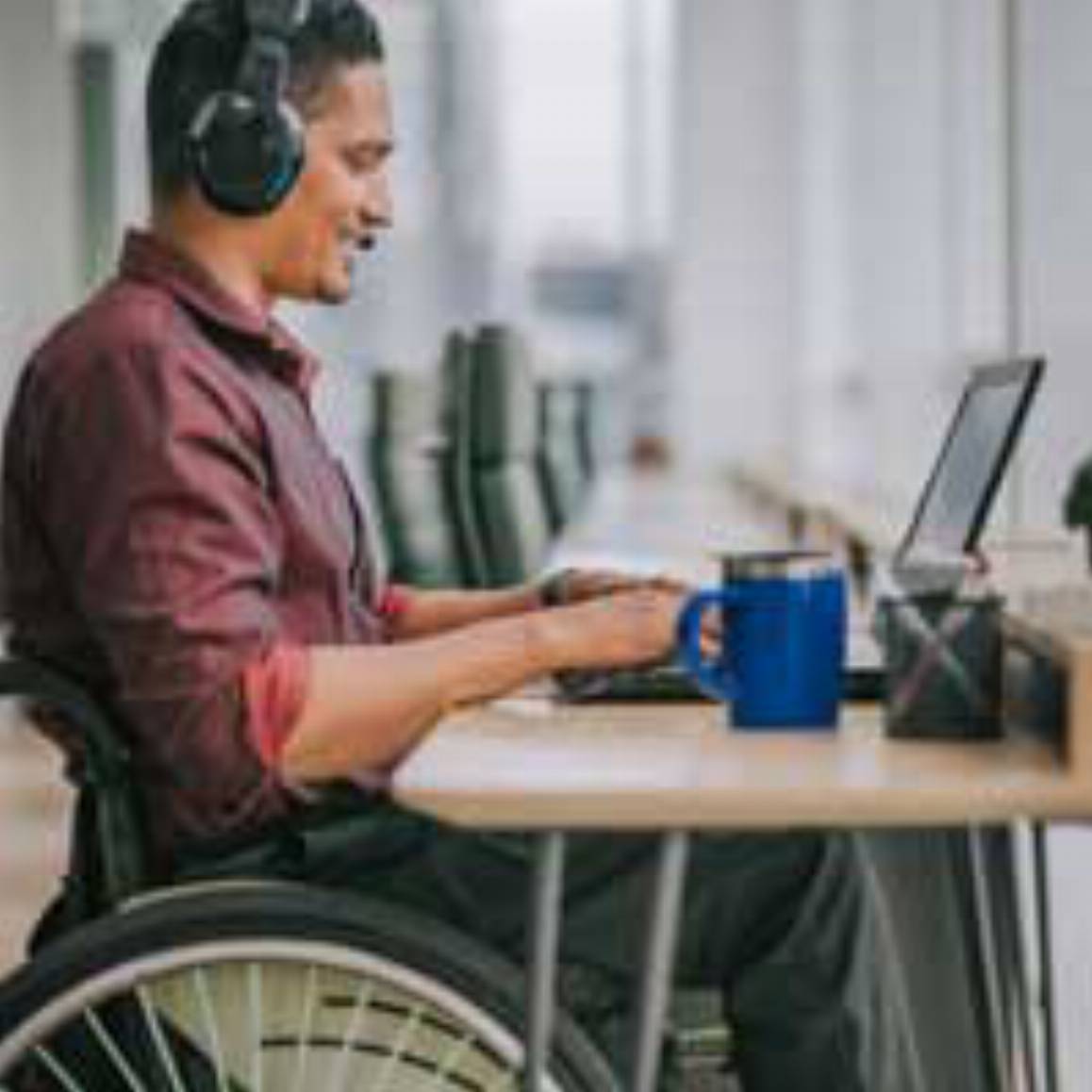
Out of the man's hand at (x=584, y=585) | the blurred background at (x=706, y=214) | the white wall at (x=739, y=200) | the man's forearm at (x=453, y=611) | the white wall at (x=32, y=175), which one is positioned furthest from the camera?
the white wall at (x=739, y=200)

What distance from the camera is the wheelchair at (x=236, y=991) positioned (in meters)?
1.69

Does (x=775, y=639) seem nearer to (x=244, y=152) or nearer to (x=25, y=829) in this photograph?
(x=244, y=152)

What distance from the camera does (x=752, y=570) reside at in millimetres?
1822

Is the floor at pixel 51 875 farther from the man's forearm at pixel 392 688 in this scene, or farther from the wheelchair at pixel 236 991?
the man's forearm at pixel 392 688

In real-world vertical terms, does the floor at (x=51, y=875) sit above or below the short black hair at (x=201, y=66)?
below

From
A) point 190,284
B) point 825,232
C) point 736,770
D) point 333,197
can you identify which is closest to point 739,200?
point 825,232

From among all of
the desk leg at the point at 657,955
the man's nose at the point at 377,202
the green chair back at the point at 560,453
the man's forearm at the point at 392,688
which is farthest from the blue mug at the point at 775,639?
the green chair back at the point at 560,453

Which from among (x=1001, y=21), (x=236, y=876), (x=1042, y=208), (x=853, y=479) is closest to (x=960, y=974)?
(x=236, y=876)

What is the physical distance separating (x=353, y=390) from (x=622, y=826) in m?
6.50

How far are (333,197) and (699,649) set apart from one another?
489mm

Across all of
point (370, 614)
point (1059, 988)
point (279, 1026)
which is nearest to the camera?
point (279, 1026)

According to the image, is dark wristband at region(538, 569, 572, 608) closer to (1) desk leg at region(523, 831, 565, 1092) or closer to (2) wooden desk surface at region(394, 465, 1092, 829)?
(2) wooden desk surface at region(394, 465, 1092, 829)

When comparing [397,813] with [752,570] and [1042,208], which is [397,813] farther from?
[1042,208]

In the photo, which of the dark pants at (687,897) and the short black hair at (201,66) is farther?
the short black hair at (201,66)
